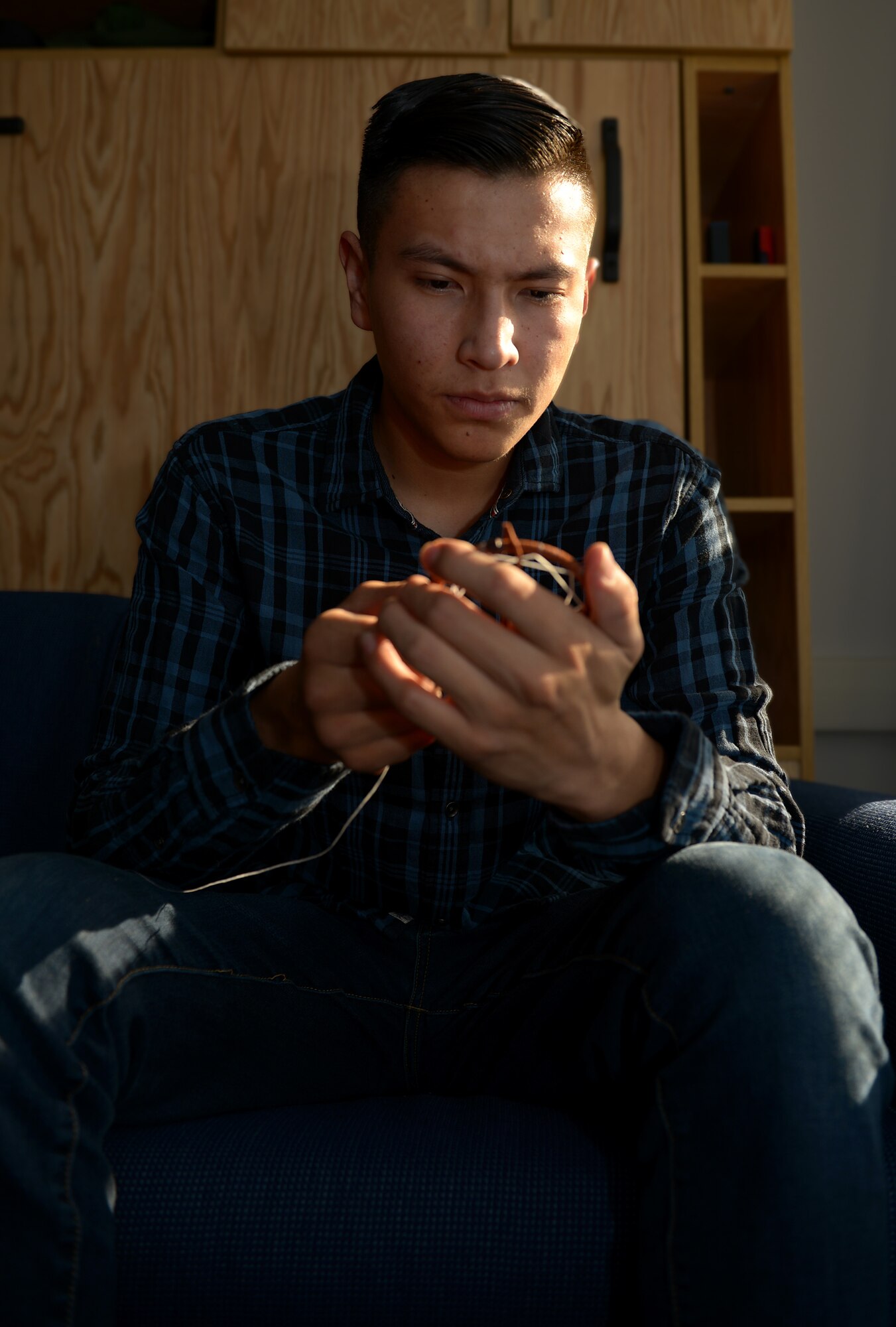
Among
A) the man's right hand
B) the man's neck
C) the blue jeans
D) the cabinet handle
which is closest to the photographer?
the blue jeans

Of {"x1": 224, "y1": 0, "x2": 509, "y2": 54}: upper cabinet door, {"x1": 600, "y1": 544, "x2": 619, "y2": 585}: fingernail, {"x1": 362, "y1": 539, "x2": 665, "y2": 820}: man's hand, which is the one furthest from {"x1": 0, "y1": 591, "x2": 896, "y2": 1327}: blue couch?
{"x1": 224, "y1": 0, "x2": 509, "y2": 54}: upper cabinet door

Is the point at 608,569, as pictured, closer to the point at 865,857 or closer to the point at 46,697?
the point at 865,857

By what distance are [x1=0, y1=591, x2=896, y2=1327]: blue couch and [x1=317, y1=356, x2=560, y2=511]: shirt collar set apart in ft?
1.80

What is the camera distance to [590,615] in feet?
2.06

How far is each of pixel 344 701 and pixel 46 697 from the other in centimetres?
67

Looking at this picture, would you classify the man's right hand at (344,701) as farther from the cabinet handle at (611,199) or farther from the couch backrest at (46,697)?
the cabinet handle at (611,199)

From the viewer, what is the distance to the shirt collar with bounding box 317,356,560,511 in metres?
1.01

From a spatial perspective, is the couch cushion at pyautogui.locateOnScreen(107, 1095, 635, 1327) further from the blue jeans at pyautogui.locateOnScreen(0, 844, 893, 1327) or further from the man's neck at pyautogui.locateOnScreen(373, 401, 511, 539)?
the man's neck at pyautogui.locateOnScreen(373, 401, 511, 539)

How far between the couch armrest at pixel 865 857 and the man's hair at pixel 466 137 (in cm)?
58

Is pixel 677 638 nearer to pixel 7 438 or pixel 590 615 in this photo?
pixel 590 615

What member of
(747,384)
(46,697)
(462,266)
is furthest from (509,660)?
(747,384)

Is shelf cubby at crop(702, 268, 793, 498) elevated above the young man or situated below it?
above

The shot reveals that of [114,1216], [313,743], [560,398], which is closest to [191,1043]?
[114,1216]

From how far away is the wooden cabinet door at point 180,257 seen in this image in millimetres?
1541
